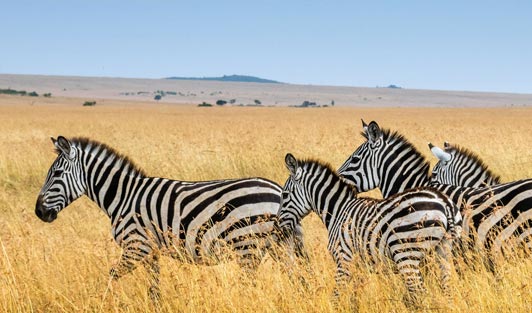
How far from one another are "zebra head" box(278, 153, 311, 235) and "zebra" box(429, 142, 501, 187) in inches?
86.1

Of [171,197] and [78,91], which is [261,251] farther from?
[78,91]

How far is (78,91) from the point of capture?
189000mm

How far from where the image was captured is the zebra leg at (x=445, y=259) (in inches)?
212

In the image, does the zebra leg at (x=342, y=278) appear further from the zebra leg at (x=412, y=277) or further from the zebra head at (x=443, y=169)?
the zebra head at (x=443, y=169)

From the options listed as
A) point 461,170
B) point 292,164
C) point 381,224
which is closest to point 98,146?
point 292,164

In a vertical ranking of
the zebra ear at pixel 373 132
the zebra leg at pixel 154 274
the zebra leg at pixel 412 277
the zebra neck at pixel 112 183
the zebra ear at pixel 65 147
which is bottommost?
the zebra leg at pixel 154 274

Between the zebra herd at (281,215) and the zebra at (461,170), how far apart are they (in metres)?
1.65

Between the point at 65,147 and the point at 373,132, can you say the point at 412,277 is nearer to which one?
the point at 373,132

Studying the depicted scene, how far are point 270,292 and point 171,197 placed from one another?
1556mm

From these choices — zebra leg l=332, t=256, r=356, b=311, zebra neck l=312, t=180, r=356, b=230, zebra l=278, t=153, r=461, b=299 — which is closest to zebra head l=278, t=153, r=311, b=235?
zebra l=278, t=153, r=461, b=299

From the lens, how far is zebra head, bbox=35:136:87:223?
700 cm

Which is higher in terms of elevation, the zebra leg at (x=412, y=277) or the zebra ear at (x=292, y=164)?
the zebra ear at (x=292, y=164)

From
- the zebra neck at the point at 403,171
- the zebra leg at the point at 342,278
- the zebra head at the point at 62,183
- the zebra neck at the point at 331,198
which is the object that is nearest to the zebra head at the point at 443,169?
the zebra neck at the point at 403,171

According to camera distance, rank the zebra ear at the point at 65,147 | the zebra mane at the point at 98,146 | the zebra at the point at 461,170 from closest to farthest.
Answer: the zebra ear at the point at 65,147 < the zebra mane at the point at 98,146 < the zebra at the point at 461,170
